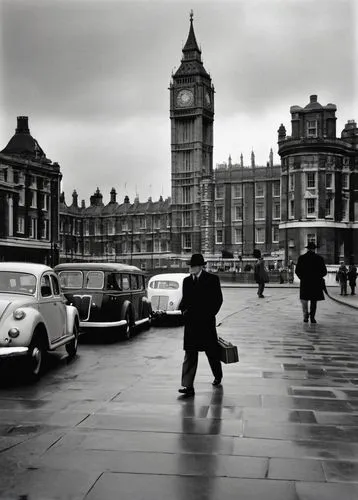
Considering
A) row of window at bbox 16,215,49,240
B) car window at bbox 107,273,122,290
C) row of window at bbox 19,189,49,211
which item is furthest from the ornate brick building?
car window at bbox 107,273,122,290

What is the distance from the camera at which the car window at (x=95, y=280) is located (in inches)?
569

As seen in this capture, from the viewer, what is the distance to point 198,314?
8297 millimetres

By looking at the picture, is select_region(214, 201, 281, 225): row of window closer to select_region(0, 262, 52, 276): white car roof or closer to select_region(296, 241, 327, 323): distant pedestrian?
select_region(296, 241, 327, 323): distant pedestrian

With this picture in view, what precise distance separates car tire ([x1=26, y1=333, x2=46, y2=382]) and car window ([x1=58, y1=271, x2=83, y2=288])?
189 inches

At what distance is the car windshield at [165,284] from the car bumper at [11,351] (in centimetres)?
1107

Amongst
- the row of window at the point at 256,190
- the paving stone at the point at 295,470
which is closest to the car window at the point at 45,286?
the paving stone at the point at 295,470

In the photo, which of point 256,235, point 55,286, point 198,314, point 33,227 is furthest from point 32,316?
point 256,235

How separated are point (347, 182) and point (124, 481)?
234 feet

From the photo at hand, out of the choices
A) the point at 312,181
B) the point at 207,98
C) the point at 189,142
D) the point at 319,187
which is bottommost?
the point at 319,187

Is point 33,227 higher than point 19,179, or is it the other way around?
point 19,179

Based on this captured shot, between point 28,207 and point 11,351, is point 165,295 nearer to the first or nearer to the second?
point 11,351

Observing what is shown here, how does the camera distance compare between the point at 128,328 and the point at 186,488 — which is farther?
the point at 128,328

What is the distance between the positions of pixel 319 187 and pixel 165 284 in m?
52.6

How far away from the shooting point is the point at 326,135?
2840 inches
